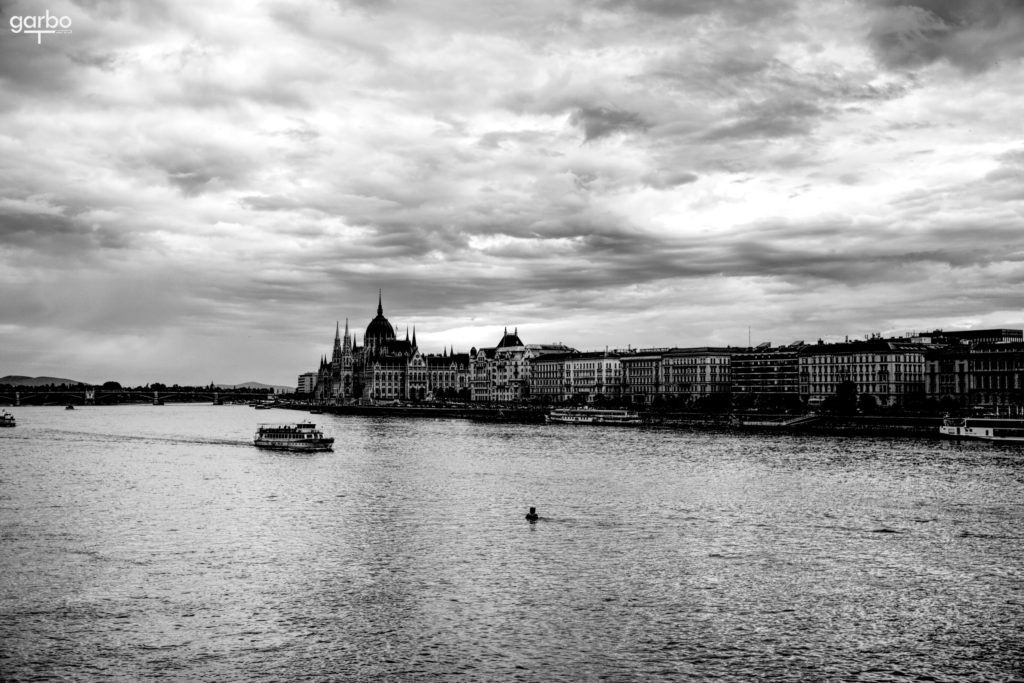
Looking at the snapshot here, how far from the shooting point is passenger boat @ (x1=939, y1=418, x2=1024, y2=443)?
357 ft

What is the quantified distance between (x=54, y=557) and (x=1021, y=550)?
38.2m

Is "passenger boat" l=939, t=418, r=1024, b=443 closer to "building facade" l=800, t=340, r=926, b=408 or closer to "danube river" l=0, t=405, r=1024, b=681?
"danube river" l=0, t=405, r=1024, b=681

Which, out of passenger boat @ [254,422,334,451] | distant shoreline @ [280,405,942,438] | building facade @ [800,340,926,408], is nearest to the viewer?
passenger boat @ [254,422,334,451]

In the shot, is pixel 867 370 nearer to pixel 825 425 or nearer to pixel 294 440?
pixel 825 425

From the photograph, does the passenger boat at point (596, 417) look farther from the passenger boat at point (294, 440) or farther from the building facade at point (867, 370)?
the passenger boat at point (294, 440)

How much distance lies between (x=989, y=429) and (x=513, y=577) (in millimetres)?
90091

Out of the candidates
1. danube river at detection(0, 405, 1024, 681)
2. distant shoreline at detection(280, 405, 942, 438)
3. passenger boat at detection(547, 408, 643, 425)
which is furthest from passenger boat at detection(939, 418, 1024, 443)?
passenger boat at detection(547, 408, 643, 425)

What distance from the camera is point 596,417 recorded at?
164625 mm

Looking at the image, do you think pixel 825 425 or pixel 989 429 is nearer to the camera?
pixel 989 429

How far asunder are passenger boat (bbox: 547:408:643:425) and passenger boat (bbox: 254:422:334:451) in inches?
2661

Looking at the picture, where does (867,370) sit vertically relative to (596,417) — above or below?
above

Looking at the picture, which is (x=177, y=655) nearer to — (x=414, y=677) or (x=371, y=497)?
(x=414, y=677)

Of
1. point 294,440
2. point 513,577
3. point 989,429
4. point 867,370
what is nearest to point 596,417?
point 867,370

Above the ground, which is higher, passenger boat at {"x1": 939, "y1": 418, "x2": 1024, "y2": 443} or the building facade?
the building facade
